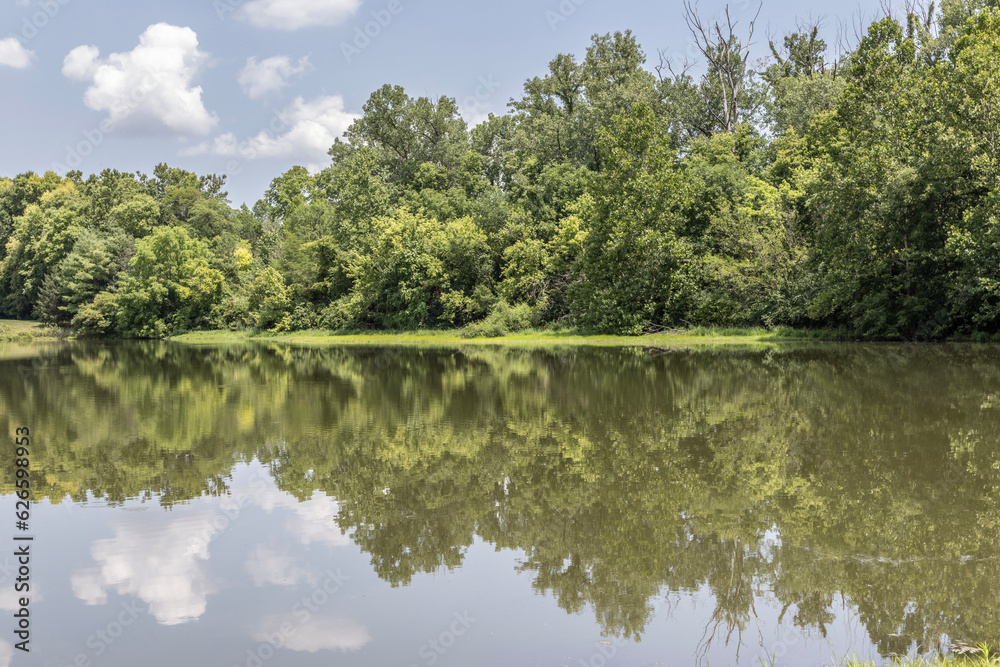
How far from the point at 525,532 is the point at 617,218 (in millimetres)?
33054

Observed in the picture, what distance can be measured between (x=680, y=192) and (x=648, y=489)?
31.6m

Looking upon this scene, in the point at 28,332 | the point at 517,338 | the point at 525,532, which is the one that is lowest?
the point at 525,532

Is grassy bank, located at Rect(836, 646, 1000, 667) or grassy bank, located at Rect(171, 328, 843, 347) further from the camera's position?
grassy bank, located at Rect(171, 328, 843, 347)

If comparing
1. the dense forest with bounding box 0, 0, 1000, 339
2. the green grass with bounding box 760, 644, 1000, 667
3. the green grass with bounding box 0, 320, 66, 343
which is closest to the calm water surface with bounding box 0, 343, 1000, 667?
the green grass with bounding box 760, 644, 1000, 667

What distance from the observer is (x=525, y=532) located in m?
7.99

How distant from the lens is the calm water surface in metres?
5.71

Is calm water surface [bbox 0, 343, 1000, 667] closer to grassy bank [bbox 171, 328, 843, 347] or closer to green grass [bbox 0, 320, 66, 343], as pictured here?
grassy bank [bbox 171, 328, 843, 347]

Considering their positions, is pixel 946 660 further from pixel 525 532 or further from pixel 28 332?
pixel 28 332

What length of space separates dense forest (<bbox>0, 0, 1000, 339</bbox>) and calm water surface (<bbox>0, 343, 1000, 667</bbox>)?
14067 mm

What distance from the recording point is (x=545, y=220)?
49594mm

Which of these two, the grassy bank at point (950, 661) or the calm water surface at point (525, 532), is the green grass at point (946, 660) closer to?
the grassy bank at point (950, 661)

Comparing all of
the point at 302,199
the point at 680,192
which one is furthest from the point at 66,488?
the point at 302,199

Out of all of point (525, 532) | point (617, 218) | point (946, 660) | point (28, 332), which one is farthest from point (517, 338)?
point (28, 332)

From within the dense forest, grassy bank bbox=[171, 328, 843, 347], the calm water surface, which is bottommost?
the calm water surface
